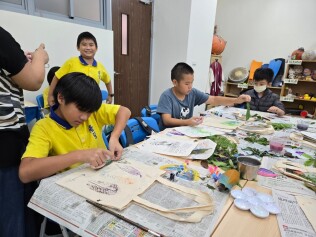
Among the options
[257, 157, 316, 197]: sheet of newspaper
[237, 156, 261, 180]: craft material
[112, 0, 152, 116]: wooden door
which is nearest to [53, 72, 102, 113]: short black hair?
[237, 156, 261, 180]: craft material

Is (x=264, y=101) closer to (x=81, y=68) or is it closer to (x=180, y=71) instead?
(x=180, y=71)

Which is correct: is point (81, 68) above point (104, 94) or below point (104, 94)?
above

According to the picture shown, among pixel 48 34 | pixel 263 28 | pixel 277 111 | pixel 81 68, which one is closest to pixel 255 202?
pixel 277 111

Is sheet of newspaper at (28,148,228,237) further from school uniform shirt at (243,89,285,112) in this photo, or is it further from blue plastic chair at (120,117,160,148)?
school uniform shirt at (243,89,285,112)

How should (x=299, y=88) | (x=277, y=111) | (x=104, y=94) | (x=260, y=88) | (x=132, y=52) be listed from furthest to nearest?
(x=299, y=88)
(x=132, y=52)
(x=104, y=94)
(x=260, y=88)
(x=277, y=111)

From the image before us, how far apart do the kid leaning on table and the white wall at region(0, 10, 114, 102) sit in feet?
5.22

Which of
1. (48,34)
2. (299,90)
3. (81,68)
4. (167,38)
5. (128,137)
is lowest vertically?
(128,137)

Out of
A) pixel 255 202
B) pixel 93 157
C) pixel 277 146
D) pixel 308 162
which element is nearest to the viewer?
pixel 255 202

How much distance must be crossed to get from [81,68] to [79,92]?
1.69 m

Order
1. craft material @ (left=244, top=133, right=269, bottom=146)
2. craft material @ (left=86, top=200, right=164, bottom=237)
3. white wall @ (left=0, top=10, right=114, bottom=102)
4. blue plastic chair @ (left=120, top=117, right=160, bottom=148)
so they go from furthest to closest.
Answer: white wall @ (left=0, top=10, right=114, bottom=102)
blue plastic chair @ (left=120, top=117, right=160, bottom=148)
craft material @ (left=244, top=133, right=269, bottom=146)
craft material @ (left=86, top=200, right=164, bottom=237)

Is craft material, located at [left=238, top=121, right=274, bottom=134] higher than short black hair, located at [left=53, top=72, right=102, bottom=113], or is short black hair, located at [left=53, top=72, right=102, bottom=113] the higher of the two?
short black hair, located at [left=53, top=72, right=102, bottom=113]

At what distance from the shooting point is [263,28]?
4.80 metres

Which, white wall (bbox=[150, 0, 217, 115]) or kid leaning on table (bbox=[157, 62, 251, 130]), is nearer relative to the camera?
kid leaning on table (bbox=[157, 62, 251, 130])

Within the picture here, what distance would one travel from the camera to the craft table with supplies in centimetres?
62
